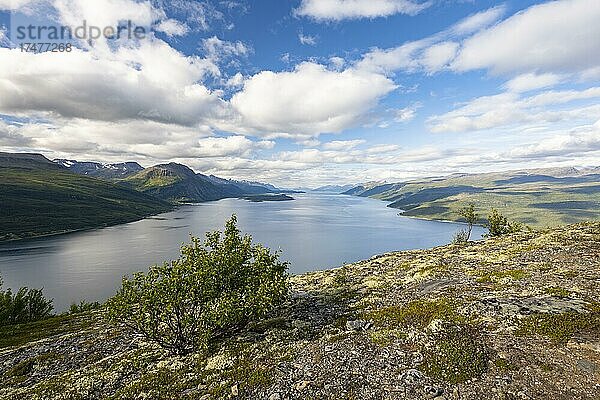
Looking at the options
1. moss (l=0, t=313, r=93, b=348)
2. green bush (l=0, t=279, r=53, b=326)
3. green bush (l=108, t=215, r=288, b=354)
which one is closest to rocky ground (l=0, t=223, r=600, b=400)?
green bush (l=108, t=215, r=288, b=354)

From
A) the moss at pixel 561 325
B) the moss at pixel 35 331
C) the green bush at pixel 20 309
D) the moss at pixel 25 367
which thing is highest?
the moss at pixel 561 325

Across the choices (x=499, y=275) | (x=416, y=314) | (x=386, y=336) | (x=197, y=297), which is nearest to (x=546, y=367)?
(x=386, y=336)

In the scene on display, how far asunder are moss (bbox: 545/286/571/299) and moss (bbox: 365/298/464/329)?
7.01 metres

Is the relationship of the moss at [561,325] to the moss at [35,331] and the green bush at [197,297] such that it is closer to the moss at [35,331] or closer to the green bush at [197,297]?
the green bush at [197,297]

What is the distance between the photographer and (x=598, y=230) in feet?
154

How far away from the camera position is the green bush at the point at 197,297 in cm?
2217

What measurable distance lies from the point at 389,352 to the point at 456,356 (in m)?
3.58

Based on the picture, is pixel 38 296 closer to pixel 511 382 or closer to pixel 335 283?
pixel 335 283

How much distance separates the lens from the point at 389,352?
18.8 metres

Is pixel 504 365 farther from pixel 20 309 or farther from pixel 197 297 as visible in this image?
pixel 20 309

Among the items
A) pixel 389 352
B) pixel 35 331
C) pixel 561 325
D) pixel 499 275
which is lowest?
pixel 35 331

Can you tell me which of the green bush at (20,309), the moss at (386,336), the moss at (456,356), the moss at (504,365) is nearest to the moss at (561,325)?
the moss at (456,356)

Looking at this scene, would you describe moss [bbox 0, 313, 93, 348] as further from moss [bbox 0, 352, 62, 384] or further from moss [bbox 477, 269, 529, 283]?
moss [bbox 477, 269, 529, 283]

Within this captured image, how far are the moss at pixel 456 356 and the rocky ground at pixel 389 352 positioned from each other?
6cm
